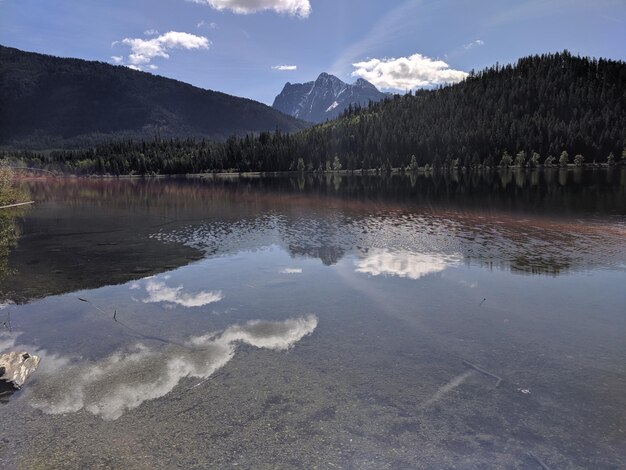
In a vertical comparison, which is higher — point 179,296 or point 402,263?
point 402,263

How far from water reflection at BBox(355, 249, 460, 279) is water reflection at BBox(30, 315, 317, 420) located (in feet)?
35.6

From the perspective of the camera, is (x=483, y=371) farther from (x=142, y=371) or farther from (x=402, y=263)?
(x=402, y=263)

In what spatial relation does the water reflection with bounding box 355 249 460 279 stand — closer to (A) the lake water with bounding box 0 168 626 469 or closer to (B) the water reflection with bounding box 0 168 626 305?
(A) the lake water with bounding box 0 168 626 469

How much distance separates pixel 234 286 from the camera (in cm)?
2688

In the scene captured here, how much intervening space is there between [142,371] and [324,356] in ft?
21.7

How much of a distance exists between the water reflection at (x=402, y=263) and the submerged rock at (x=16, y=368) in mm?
19251

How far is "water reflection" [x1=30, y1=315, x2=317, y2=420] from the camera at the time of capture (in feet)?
45.0

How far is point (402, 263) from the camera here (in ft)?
104

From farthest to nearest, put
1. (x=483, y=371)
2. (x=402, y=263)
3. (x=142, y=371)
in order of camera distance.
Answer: (x=402, y=263) → (x=142, y=371) → (x=483, y=371)

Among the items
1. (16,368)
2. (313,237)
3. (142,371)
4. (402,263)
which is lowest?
(142,371)

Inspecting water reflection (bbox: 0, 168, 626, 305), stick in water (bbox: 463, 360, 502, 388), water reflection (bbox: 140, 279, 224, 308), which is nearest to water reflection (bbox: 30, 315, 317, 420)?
water reflection (bbox: 140, 279, 224, 308)

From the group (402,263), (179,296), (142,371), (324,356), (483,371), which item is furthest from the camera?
(402,263)

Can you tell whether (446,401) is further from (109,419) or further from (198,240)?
(198,240)

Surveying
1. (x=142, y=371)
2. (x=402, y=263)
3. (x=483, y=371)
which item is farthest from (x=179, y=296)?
(x=483, y=371)
